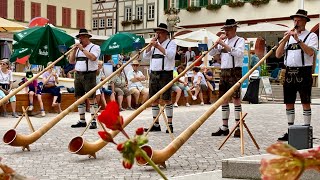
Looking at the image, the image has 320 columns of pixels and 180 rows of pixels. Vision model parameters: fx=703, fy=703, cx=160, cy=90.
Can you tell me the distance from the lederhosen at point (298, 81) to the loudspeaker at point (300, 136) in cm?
257

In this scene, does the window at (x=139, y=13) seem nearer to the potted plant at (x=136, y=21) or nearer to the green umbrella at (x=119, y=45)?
the potted plant at (x=136, y=21)

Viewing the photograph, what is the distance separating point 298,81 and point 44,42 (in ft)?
31.4

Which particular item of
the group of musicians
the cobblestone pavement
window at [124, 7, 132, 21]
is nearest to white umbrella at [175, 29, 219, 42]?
the cobblestone pavement

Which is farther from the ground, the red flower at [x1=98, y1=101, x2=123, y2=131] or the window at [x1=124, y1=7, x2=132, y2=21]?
the window at [x1=124, y1=7, x2=132, y2=21]

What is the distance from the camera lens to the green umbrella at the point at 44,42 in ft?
54.6

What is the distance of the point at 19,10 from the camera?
153 ft

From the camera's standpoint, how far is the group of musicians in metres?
8.76

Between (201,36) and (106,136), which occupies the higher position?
(201,36)

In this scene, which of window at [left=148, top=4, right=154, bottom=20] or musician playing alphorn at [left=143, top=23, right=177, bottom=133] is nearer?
musician playing alphorn at [left=143, top=23, right=177, bottom=133]

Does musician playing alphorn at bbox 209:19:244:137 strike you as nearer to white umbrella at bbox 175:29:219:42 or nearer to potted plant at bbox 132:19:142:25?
white umbrella at bbox 175:29:219:42

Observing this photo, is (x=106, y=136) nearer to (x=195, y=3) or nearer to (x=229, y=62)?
(x=229, y=62)

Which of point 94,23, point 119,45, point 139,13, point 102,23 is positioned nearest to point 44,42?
point 119,45

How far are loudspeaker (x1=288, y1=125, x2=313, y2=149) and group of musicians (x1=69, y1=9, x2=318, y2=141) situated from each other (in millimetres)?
2424

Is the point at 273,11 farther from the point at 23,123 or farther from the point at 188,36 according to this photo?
the point at 23,123
